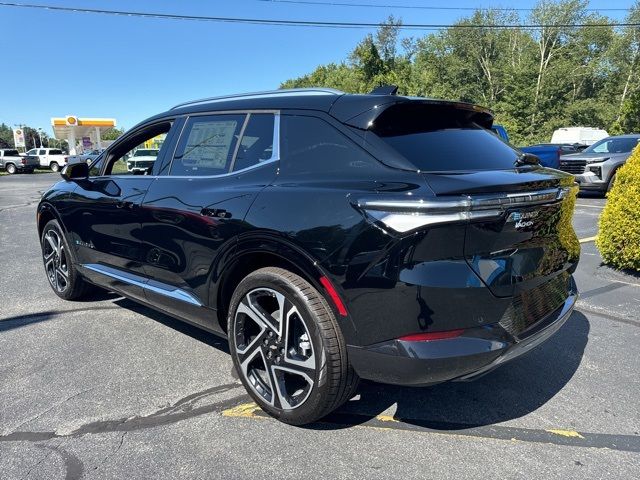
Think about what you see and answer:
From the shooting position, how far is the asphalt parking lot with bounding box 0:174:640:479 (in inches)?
95.0

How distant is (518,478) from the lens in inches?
90.1

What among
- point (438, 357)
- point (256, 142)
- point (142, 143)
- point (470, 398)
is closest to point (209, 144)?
point (256, 142)

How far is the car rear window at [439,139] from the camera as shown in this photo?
99.6 inches

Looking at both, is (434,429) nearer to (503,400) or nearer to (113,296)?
(503,400)

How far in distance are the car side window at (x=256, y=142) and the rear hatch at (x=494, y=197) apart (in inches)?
28.5

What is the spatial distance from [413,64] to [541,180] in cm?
5745

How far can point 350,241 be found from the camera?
231cm

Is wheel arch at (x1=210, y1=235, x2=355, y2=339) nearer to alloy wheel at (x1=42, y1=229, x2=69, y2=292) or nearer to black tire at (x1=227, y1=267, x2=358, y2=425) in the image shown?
black tire at (x1=227, y1=267, x2=358, y2=425)

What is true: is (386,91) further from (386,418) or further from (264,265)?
(386,418)

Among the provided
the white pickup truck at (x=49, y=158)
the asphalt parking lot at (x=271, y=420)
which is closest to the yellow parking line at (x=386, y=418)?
the asphalt parking lot at (x=271, y=420)

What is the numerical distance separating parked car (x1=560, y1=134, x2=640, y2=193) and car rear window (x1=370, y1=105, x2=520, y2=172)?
11.8 meters

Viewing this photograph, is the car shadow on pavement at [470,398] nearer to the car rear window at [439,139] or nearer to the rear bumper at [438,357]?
the rear bumper at [438,357]

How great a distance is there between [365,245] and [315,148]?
0.76m

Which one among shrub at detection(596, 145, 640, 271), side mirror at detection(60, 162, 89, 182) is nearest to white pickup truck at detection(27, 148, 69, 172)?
side mirror at detection(60, 162, 89, 182)
